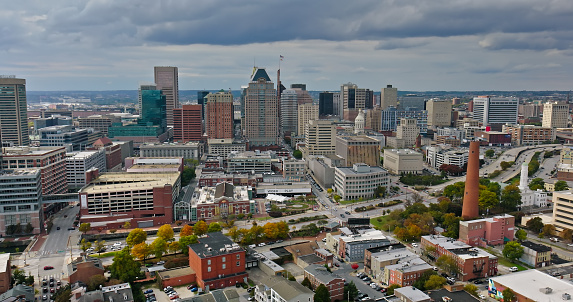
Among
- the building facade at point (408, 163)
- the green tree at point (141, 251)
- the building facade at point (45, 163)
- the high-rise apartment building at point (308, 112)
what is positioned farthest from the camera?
the high-rise apartment building at point (308, 112)

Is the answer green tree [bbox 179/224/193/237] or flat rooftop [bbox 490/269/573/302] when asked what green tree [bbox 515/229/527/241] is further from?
green tree [bbox 179/224/193/237]

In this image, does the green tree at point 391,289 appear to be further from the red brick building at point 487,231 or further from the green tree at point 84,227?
the green tree at point 84,227

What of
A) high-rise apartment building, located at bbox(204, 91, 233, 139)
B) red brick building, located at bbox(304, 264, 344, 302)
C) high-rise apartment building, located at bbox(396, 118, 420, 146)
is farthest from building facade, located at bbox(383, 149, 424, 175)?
red brick building, located at bbox(304, 264, 344, 302)

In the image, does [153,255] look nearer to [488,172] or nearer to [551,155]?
[488,172]

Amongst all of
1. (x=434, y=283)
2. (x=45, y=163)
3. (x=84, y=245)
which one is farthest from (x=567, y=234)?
(x=45, y=163)

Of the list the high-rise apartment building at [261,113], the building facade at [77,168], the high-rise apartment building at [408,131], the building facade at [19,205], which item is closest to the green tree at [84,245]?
the building facade at [19,205]
